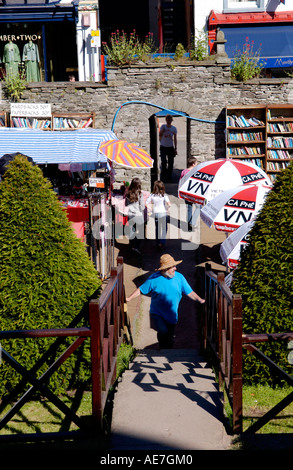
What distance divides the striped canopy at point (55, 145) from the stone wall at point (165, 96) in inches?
171

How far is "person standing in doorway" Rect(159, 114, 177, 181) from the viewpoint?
1781 centimetres

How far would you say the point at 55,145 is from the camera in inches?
455

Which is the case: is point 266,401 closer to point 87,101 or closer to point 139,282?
point 139,282

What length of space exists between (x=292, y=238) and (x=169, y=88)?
11581mm

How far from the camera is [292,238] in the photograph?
5383 millimetres

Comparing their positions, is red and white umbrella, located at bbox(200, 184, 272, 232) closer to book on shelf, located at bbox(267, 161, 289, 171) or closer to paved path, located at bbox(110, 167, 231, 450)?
paved path, located at bbox(110, 167, 231, 450)

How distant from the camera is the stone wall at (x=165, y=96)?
16125 mm

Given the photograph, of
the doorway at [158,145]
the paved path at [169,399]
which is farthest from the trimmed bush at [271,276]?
the doorway at [158,145]

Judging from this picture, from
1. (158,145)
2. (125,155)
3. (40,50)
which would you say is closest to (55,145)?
(125,155)

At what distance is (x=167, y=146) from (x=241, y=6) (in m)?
5.23

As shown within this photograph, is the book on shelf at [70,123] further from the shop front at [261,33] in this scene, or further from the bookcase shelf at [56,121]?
the shop front at [261,33]
